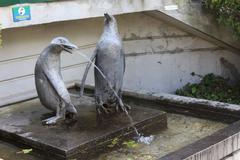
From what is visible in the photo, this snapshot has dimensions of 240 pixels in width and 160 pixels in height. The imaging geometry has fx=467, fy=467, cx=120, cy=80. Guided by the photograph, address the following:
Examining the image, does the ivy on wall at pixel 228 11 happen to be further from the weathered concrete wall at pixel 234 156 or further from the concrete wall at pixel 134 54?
the weathered concrete wall at pixel 234 156

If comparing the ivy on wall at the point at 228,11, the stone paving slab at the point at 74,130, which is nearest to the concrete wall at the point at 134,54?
the ivy on wall at the point at 228,11

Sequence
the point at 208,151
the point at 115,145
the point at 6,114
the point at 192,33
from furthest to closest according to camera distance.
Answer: the point at 192,33 < the point at 6,114 < the point at 115,145 < the point at 208,151

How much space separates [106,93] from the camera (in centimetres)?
480

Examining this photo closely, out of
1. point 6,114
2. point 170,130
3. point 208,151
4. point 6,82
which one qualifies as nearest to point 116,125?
point 170,130

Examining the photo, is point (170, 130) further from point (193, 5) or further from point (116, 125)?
point (193, 5)

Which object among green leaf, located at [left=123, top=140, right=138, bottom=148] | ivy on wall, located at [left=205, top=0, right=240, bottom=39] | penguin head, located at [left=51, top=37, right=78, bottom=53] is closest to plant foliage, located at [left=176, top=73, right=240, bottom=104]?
ivy on wall, located at [left=205, top=0, right=240, bottom=39]

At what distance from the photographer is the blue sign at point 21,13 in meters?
5.09

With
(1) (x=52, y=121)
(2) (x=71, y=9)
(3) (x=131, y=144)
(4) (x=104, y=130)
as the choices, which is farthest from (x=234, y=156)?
(2) (x=71, y=9)

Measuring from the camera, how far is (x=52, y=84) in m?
4.54

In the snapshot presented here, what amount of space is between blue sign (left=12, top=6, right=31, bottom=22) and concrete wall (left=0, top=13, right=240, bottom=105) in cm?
76

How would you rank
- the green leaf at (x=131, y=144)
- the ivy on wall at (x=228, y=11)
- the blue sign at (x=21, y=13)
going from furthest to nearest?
the ivy on wall at (x=228, y=11) < the blue sign at (x=21, y=13) < the green leaf at (x=131, y=144)

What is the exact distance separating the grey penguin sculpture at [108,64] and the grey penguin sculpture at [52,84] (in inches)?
13.1

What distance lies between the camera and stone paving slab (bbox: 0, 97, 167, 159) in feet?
13.4

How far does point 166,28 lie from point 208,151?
409 centimetres
